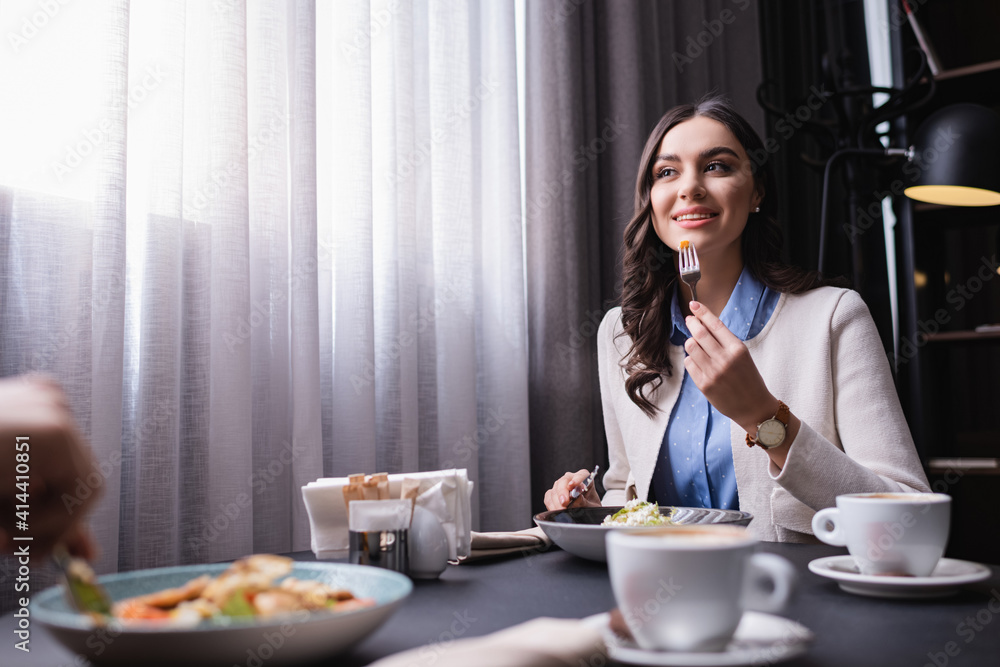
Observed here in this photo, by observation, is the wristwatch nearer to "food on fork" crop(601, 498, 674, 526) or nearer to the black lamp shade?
"food on fork" crop(601, 498, 674, 526)

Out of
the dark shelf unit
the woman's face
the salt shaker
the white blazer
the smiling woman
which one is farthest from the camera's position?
the dark shelf unit

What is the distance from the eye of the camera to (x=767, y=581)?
53 cm

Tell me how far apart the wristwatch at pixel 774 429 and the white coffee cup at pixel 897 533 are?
0.40m

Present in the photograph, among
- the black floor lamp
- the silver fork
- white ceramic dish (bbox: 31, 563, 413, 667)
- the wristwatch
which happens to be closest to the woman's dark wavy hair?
the silver fork

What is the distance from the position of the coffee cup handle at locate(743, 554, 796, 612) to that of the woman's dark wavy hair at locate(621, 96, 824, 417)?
1.06m

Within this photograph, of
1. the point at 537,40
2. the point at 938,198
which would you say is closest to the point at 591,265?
A: the point at 537,40

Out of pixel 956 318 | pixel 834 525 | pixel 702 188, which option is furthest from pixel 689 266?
pixel 956 318

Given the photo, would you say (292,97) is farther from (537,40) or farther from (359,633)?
(359,633)

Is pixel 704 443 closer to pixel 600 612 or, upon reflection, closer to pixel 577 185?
pixel 600 612

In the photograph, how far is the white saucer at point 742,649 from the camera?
469 millimetres

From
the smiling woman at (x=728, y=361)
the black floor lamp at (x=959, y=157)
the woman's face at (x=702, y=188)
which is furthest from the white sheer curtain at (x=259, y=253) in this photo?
the black floor lamp at (x=959, y=157)

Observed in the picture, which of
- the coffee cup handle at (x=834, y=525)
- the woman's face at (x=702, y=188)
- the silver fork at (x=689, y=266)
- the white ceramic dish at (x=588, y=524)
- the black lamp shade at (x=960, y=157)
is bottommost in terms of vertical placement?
the white ceramic dish at (x=588, y=524)

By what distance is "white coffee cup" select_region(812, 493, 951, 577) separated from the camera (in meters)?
→ 0.68

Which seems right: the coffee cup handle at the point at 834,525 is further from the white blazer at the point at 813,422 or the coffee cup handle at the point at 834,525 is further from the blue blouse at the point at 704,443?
the blue blouse at the point at 704,443
